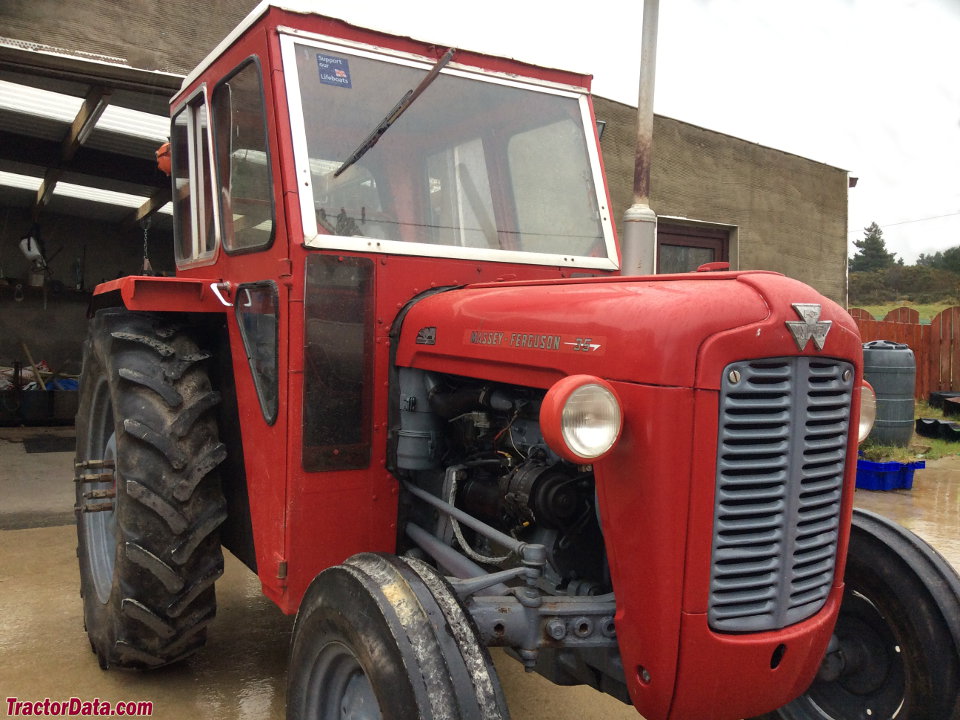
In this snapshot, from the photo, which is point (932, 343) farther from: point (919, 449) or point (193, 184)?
point (193, 184)

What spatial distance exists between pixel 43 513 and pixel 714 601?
540 cm

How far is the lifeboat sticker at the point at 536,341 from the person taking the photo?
2.07 meters

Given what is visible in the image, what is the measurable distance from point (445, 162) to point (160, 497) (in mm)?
1595

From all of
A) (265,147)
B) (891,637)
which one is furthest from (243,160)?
(891,637)

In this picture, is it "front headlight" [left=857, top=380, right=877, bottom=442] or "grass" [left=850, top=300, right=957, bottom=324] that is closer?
"front headlight" [left=857, top=380, right=877, bottom=442]

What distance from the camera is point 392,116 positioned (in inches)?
111

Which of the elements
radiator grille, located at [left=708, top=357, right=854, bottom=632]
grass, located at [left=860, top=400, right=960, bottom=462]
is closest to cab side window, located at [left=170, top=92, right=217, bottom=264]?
radiator grille, located at [left=708, top=357, right=854, bottom=632]

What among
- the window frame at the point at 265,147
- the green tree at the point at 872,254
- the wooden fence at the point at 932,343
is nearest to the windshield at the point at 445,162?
the window frame at the point at 265,147

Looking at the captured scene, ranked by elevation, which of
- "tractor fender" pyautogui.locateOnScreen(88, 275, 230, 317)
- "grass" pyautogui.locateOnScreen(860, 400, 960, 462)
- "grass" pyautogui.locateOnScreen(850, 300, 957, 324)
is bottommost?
"grass" pyautogui.locateOnScreen(860, 400, 960, 462)

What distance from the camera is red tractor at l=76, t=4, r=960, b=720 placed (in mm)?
1911

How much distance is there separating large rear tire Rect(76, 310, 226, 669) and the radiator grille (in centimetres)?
185

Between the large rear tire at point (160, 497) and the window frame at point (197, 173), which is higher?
the window frame at point (197, 173)

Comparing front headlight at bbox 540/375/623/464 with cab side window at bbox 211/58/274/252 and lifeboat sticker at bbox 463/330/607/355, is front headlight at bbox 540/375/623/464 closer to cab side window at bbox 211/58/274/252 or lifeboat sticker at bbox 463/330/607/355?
lifeboat sticker at bbox 463/330/607/355

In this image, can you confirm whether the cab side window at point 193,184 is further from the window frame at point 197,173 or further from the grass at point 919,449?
the grass at point 919,449
